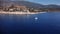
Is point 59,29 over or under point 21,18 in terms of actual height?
under

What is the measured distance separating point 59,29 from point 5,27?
0.84 metres

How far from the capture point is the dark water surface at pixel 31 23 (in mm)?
1585

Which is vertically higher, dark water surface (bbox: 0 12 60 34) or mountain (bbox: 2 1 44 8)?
mountain (bbox: 2 1 44 8)

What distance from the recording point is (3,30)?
166 centimetres

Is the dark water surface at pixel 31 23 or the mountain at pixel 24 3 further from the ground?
the mountain at pixel 24 3

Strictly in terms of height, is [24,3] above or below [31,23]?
above

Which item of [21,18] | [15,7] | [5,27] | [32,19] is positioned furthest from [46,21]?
[5,27]

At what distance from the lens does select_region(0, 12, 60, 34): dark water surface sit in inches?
62.4

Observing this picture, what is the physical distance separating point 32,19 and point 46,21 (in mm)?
216

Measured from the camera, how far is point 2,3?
1636 mm

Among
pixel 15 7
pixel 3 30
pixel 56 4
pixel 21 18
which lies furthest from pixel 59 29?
pixel 3 30

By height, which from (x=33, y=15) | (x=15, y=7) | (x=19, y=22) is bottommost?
(x=19, y=22)

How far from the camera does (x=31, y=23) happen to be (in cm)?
161

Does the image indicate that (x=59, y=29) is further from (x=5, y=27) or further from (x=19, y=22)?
(x=5, y=27)
